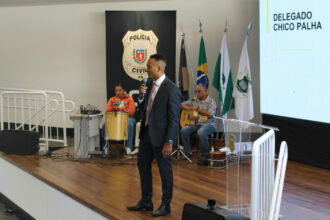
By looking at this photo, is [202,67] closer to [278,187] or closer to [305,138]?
[305,138]

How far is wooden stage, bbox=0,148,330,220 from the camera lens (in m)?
4.74

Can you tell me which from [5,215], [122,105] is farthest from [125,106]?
[5,215]

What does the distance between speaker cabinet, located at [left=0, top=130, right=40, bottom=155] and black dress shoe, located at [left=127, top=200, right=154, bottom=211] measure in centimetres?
285

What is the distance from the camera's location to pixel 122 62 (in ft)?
27.4

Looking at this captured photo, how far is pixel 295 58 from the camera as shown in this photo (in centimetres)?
641

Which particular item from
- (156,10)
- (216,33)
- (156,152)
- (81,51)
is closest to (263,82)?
(216,33)

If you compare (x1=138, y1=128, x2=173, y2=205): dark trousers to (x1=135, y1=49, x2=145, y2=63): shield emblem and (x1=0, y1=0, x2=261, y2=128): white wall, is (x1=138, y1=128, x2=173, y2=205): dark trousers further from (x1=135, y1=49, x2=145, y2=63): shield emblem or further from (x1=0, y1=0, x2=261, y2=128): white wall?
(x1=135, y1=49, x2=145, y2=63): shield emblem

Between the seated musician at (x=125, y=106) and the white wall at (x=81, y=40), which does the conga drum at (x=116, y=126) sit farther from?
the white wall at (x=81, y=40)

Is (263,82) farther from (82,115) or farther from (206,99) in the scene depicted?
(82,115)

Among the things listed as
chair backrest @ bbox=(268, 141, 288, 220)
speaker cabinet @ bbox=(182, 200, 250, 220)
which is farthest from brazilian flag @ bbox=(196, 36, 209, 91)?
chair backrest @ bbox=(268, 141, 288, 220)

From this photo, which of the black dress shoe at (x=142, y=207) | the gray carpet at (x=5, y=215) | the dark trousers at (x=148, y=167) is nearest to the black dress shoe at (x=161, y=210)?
the dark trousers at (x=148, y=167)

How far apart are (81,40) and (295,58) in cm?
440

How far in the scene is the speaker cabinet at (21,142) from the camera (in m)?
7.00

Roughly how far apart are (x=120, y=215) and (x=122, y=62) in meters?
4.25
